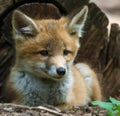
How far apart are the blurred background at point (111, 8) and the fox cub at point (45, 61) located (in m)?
7.67

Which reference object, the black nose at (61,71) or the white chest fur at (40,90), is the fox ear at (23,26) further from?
the black nose at (61,71)

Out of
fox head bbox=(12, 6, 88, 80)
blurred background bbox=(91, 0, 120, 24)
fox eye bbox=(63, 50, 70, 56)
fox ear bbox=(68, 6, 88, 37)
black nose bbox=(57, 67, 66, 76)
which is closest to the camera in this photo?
black nose bbox=(57, 67, 66, 76)

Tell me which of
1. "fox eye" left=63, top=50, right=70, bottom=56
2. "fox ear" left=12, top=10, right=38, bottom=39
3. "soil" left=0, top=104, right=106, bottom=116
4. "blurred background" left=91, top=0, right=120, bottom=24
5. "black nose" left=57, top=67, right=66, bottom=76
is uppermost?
"blurred background" left=91, top=0, right=120, bottom=24

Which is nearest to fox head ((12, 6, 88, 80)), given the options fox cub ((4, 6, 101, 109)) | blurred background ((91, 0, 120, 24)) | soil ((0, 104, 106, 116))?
fox cub ((4, 6, 101, 109))

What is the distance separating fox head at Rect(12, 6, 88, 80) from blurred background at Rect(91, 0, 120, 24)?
7700 millimetres

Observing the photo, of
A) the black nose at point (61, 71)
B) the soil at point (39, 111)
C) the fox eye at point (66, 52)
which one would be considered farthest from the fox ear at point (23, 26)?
the soil at point (39, 111)

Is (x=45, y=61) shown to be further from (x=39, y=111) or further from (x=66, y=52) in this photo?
(x=39, y=111)

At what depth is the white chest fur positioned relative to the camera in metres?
9.44

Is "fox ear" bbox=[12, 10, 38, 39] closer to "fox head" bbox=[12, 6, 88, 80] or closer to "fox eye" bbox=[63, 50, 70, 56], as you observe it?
"fox head" bbox=[12, 6, 88, 80]

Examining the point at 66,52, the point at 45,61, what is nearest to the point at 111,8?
the point at 66,52

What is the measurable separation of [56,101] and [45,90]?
0.23 meters

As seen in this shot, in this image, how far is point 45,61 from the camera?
898 centimetres

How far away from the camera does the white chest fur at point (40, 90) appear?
372 inches

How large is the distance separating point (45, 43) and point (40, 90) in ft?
2.64
